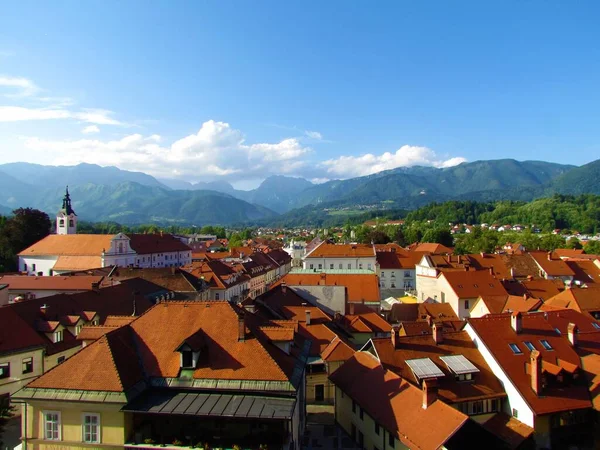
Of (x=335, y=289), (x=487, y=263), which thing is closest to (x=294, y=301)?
(x=335, y=289)

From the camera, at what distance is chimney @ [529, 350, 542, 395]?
22844 mm

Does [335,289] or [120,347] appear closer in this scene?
[120,347]

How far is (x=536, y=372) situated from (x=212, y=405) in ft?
57.4

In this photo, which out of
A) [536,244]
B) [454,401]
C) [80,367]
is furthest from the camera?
[536,244]

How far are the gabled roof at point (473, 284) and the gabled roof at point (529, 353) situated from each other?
2263 cm

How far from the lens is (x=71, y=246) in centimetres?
8031

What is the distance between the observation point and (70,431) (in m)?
16.3

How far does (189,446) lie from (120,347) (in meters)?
4.92

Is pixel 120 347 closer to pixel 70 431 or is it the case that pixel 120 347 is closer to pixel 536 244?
pixel 70 431

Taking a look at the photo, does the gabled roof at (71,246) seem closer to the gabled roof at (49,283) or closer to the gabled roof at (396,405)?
the gabled roof at (49,283)

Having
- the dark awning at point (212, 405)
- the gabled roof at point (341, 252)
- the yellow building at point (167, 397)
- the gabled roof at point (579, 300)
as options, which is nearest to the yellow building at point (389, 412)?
the yellow building at point (167, 397)

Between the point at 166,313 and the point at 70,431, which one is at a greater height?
the point at 166,313

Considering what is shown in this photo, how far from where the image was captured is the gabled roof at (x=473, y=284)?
51500mm

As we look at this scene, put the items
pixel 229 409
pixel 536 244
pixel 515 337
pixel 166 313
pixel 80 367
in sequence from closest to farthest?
pixel 229 409, pixel 80 367, pixel 166 313, pixel 515 337, pixel 536 244
